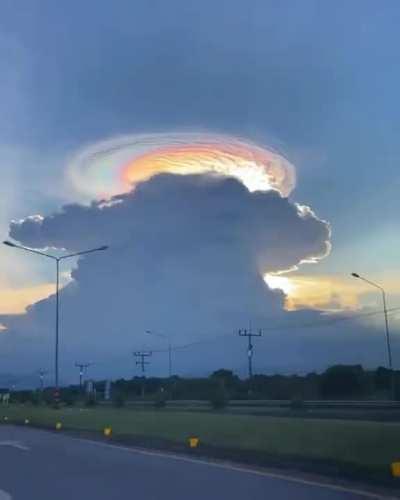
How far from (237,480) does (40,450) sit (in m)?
11.5

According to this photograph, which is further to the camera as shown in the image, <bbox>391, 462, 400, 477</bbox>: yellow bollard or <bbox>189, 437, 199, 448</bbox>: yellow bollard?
<bbox>189, 437, 199, 448</bbox>: yellow bollard

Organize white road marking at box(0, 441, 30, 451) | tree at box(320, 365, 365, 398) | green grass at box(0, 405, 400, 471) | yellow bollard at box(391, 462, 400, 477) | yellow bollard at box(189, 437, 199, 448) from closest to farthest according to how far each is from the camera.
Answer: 1. yellow bollard at box(391, 462, 400, 477)
2. green grass at box(0, 405, 400, 471)
3. yellow bollard at box(189, 437, 199, 448)
4. white road marking at box(0, 441, 30, 451)
5. tree at box(320, 365, 365, 398)

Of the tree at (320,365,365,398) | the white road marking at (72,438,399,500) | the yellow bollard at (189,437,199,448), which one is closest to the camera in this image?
the white road marking at (72,438,399,500)

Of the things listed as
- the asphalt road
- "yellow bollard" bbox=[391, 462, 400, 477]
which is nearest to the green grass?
"yellow bollard" bbox=[391, 462, 400, 477]

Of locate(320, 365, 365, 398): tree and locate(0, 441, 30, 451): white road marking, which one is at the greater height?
locate(320, 365, 365, 398): tree

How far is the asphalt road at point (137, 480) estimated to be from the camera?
13.0 meters

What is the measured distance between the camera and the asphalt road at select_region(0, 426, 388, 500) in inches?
511

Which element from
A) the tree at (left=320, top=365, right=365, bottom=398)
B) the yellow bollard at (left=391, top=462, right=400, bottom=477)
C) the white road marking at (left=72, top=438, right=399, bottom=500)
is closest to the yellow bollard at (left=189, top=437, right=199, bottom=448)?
the white road marking at (left=72, top=438, right=399, bottom=500)

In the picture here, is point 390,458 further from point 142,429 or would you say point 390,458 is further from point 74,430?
point 74,430

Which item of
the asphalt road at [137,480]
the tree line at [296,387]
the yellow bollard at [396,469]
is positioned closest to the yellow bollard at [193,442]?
the asphalt road at [137,480]

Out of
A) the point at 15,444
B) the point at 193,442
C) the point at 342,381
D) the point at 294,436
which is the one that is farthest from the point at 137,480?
the point at 342,381

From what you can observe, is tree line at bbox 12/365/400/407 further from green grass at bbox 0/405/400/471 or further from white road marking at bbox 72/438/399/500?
white road marking at bbox 72/438/399/500

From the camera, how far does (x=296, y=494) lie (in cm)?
1280

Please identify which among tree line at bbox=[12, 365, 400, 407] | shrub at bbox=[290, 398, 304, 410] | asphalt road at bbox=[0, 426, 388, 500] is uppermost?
tree line at bbox=[12, 365, 400, 407]
